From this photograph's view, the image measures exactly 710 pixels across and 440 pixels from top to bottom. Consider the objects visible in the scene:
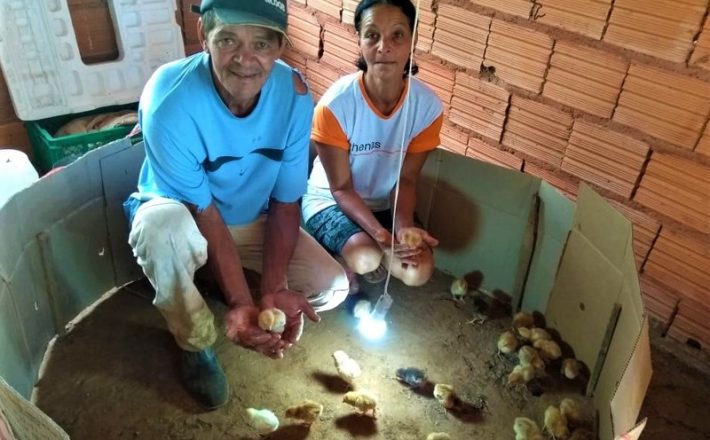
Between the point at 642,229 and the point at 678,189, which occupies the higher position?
the point at 678,189

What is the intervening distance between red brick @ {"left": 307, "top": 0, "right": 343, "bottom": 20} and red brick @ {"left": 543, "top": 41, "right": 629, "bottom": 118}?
1.18 meters

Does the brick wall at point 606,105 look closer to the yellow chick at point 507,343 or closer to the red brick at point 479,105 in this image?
the red brick at point 479,105

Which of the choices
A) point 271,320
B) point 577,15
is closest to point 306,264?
point 271,320

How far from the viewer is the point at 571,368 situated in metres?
2.06

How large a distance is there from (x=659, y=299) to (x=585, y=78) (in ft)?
2.93

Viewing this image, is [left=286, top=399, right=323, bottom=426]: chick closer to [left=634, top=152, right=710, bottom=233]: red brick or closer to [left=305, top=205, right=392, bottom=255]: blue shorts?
[left=305, top=205, right=392, bottom=255]: blue shorts

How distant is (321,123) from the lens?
81.9 inches

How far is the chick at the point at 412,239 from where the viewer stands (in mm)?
2105

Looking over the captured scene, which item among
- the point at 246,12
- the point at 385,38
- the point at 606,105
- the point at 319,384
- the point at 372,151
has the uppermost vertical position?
the point at 246,12

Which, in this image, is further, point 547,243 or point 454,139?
point 454,139

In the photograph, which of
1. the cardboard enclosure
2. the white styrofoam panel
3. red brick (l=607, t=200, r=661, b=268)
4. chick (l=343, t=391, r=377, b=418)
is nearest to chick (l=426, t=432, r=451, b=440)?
chick (l=343, t=391, r=377, b=418)

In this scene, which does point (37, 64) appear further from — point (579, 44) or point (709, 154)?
point (709, 154)

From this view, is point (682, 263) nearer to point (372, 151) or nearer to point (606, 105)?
point (606, 105)

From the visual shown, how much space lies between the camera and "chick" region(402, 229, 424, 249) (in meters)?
2.11
